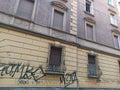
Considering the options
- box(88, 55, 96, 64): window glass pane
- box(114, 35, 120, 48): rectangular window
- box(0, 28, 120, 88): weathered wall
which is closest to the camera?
box(0, 28, 120, 88): weathered wall

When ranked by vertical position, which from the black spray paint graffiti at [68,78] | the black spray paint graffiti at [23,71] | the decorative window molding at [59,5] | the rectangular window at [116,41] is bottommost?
the black spray paint graffiti at [68,78]

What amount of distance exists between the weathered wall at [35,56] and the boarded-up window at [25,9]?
1.43m

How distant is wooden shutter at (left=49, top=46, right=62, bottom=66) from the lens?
27.3ft

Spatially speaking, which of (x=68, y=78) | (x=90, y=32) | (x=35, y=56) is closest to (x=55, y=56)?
(x=35, y=56)

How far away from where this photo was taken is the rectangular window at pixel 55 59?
8034mm

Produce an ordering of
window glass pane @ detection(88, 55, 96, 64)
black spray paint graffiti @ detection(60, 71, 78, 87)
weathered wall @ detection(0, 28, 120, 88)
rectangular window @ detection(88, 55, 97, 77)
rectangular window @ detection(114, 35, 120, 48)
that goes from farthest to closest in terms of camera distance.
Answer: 1. rectangular window @ detection(114, 35, 120, 48)
2. window glass pane @ detection(88, 55, 96, 64)
3. rectangular window @ detection(88, 55, 97, 77)
4. black spray paint graffiti @ detection(60, 71, 78, 87)
5. weathered wall @ detection(0, 28, 120, 88)

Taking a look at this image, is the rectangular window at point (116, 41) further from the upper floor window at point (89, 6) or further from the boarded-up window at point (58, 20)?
the boarded-up window at point (58, 20)

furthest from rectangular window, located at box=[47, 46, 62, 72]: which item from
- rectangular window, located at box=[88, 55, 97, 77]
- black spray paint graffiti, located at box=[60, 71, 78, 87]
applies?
rectangular window, located at box=[88, 55, 97, 77]

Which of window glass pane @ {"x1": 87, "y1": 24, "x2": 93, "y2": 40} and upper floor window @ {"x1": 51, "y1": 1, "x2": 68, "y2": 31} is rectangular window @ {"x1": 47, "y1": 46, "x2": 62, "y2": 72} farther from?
window glass pane @ {"x1": 87, "y1": 24, "x2": 93, "y2": 40}

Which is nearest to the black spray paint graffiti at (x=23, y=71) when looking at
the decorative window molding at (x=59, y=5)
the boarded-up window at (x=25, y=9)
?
the boarded-up window at (x=25, y=9)

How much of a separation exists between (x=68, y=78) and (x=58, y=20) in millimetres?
4321

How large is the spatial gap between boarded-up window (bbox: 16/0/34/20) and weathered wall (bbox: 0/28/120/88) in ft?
4.69

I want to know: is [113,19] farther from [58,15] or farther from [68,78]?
[68,78]

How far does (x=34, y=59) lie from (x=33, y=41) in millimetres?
1106
